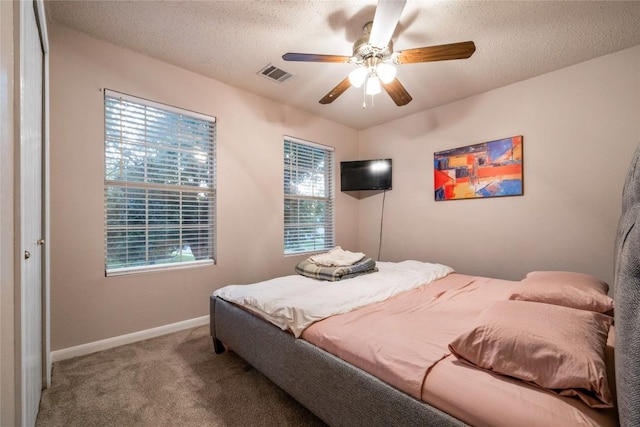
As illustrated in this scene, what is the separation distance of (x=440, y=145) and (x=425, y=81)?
0.97 metres

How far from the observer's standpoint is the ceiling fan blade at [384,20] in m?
1.48

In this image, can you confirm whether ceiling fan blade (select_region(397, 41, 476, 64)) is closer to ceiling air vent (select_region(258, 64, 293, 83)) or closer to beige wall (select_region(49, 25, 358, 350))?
ceiling air vent (select_region(258, 64, 293, 83))

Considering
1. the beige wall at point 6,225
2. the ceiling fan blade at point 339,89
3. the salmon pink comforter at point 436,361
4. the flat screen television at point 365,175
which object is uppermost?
the ceiling fan blade at point 339,89

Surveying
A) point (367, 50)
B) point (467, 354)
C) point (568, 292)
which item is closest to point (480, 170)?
point (568, 292)

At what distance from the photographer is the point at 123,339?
2.38 meters

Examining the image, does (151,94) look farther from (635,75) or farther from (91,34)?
(635,75)

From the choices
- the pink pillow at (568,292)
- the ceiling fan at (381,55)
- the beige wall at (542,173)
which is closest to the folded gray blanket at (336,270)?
the pink pillow at (568,292)

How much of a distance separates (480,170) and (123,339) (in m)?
4.23

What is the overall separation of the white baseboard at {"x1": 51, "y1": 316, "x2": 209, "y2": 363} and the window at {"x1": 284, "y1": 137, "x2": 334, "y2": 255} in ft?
4.64

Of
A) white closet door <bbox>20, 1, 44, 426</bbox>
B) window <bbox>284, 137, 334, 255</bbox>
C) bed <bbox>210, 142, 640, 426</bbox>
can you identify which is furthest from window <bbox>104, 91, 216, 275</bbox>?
bed <bbox>210, 142, 640, 426</bbox>

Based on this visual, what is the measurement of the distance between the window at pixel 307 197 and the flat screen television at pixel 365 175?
236 mm

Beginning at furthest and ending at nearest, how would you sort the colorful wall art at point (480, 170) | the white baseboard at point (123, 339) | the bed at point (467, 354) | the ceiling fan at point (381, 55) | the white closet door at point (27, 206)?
the colorful wall art at point (480, 170)
the white baseboard at point (123, 339)
the ceiling fan at point (381, 55)
the white closet door at point (27, 206)
the bed at point (467, 354)

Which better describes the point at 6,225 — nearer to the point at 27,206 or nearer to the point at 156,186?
the point at 27,206

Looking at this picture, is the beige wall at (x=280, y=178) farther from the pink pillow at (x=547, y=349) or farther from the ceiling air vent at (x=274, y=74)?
the pink pillow at (x=547, y=349)
